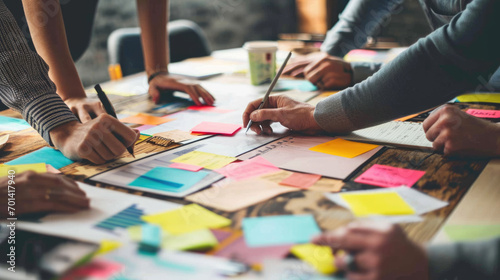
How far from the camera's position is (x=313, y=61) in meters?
1.67

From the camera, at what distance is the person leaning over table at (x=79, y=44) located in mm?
1208

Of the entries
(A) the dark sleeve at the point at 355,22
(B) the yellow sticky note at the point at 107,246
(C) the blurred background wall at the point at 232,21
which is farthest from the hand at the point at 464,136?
(C) the blurred background wall at the point at 232,21

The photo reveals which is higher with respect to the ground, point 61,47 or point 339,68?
point 61,47

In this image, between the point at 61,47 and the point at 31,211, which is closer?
the point at 31,211

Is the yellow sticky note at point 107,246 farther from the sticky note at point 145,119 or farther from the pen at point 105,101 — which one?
the sticky note at point 145,119

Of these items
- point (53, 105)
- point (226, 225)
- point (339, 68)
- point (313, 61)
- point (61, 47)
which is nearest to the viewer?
point (226, 225)

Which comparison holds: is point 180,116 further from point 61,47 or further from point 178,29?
point 178,29

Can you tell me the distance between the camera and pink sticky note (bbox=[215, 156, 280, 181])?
2.62 ft

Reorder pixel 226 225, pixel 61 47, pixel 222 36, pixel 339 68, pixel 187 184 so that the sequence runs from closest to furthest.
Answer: pixel 226 225
pixel 187 184
pixel 61 47
pixel 339 68
pixel 222 36

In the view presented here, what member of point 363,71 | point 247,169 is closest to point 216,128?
point 247,169

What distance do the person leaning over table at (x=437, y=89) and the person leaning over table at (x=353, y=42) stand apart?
1.24 feet

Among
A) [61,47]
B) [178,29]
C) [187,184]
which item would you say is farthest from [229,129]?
[178,29]

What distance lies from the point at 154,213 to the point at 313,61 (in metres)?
1.20

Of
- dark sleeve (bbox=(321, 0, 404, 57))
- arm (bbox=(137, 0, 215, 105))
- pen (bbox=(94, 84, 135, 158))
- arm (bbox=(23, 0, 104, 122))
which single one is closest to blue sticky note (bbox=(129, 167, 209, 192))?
pen (bbox=(94, 84, 135, 158))
